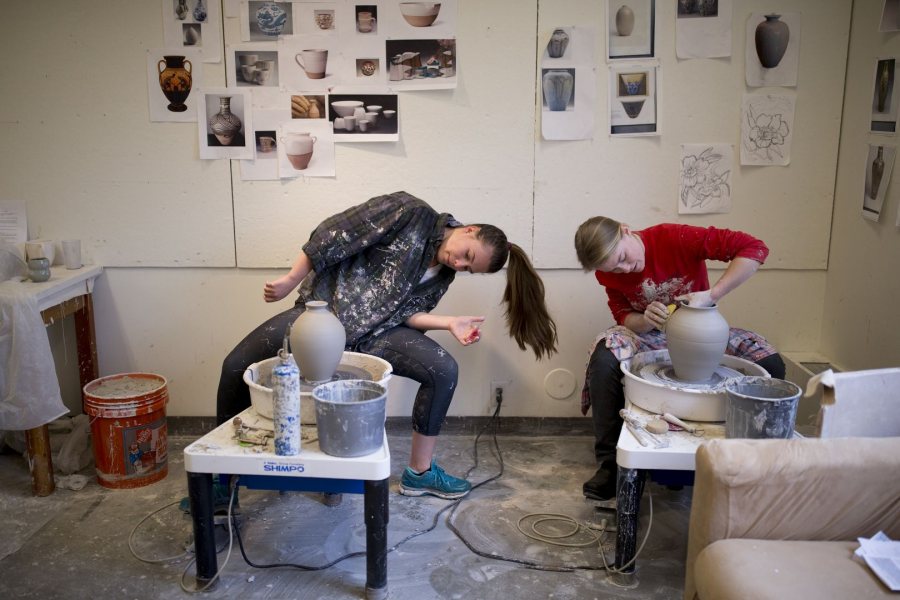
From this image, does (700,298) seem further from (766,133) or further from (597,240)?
(766,133)

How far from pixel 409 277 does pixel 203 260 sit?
95cm

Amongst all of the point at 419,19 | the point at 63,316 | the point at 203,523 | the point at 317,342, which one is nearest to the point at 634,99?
the point at 419,19

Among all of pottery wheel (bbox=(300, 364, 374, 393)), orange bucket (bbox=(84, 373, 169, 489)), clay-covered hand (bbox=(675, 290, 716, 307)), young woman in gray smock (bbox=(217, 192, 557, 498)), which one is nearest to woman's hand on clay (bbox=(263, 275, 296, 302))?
young woman in gray smock (bbox=(217, 192, 557, 498))

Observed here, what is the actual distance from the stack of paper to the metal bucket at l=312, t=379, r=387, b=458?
1.14 meters

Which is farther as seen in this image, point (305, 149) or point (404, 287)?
point (305, 149)

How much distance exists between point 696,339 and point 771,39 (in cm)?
142

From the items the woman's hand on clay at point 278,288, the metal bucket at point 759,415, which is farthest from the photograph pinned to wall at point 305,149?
the metal bucket at point 759,415

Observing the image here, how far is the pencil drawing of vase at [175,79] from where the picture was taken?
3059 millimetres

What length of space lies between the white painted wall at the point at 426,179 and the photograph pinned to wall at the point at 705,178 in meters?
0.04

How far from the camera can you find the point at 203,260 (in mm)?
3225

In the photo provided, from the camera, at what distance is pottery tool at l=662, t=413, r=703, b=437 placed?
7.26 ft

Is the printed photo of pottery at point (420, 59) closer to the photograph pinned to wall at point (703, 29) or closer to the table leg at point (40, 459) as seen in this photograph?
the photograph pinned to wall at point (703, 29)

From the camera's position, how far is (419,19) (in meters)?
3.04

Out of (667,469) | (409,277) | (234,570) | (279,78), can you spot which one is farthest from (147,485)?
(667,469)
